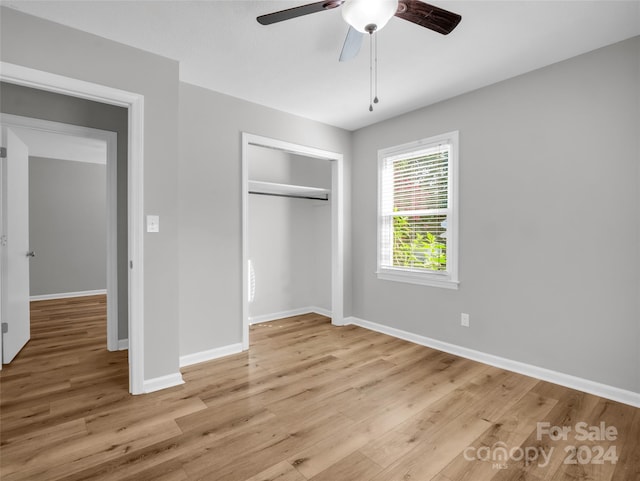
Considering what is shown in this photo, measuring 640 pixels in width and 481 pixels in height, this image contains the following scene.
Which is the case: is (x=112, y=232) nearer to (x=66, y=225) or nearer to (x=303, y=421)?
(x=303, y=421)

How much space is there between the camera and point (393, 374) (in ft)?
9.53

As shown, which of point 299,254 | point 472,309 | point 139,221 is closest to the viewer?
Answer: point 139,221

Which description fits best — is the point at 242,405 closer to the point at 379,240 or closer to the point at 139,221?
the point at 139,221

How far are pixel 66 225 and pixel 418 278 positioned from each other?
6.49 meters

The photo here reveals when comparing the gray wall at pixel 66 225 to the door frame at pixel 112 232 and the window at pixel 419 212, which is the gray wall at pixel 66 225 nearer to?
the door frame at pixel 112 232

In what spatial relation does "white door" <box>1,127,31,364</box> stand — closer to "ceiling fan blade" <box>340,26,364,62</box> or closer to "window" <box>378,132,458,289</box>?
"ceiling fan blade" <box>340,26,364,62</box>

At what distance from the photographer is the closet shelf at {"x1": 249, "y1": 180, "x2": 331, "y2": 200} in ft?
13.7

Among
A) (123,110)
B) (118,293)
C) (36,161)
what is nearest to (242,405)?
(118,293)

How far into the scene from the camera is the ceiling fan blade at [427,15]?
5.47 feet

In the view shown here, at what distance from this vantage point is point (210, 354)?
3195mm

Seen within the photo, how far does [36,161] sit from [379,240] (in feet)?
20.7

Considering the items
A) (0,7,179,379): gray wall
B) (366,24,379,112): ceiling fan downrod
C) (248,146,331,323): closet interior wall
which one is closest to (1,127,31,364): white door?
(0,7,179,379): gray wall

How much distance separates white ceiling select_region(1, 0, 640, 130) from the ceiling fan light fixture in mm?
603

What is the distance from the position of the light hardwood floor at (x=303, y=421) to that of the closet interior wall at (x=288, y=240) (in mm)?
1481
